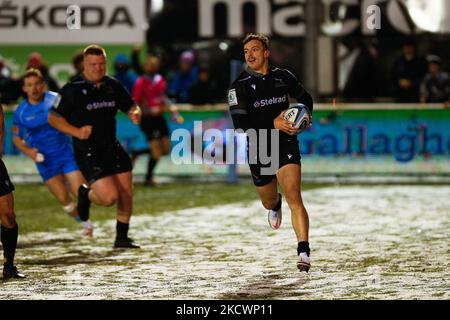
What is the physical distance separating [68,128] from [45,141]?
1.77m

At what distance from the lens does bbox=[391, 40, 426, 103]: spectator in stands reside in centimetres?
2317

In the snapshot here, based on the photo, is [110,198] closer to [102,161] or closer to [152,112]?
[102,161]

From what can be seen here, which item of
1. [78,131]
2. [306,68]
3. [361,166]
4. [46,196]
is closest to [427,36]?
[306,68]

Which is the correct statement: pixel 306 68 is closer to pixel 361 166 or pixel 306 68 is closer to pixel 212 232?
pixel 361 166

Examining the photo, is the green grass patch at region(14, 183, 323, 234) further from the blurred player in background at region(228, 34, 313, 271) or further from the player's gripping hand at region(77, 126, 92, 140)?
the blurred player in background at region(228, 34, 313, 271)

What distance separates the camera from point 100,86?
13594 mm

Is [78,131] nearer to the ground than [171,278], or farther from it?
farther from it

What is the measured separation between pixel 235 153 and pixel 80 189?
25.1 feet

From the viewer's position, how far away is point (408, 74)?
23406 millimetres

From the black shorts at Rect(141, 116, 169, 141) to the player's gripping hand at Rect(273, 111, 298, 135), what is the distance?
32.4ft

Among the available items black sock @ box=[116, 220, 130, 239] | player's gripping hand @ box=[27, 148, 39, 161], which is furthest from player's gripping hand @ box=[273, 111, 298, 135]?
player's gripping hand @ box=[27, 148, 39, 161]
